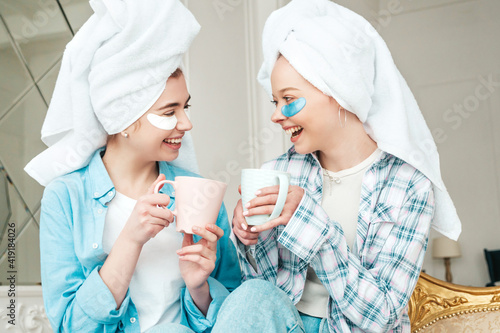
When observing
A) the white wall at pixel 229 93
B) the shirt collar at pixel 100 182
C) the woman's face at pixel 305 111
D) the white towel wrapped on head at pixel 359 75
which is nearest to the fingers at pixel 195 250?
the shirt collar at pixel 100 182

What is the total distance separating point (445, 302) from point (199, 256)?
0.81 meters

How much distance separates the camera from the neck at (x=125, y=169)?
1.15 meters

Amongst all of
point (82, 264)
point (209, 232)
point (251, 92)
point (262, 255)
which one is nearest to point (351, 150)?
point (262, 255)

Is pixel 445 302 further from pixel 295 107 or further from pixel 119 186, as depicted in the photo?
pixel 119 186

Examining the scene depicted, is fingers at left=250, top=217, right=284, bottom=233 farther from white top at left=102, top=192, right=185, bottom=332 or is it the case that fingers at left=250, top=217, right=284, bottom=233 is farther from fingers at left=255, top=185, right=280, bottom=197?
white top at left=102, top=192, right=185, bottom=332

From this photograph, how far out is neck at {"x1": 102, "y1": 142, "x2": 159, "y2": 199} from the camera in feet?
3.76

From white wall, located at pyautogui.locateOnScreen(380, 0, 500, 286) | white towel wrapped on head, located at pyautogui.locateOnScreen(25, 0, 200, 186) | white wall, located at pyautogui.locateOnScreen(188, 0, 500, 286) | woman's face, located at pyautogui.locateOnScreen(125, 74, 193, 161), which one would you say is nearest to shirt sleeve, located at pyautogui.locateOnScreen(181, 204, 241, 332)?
woman's face, located at pyautogui.locateOnScreen(125, 74, 193, 161)

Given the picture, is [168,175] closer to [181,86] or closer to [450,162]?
[181,86]

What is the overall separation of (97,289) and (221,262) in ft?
1.18

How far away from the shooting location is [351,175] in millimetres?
1231

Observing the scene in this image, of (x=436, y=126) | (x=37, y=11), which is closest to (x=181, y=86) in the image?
(x=37, y=11)

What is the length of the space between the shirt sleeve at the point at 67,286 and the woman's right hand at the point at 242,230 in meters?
0.27

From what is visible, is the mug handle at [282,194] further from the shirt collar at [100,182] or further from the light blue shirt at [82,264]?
the shirt collar at [100,182]

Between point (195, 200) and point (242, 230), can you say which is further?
point (242, 230)
